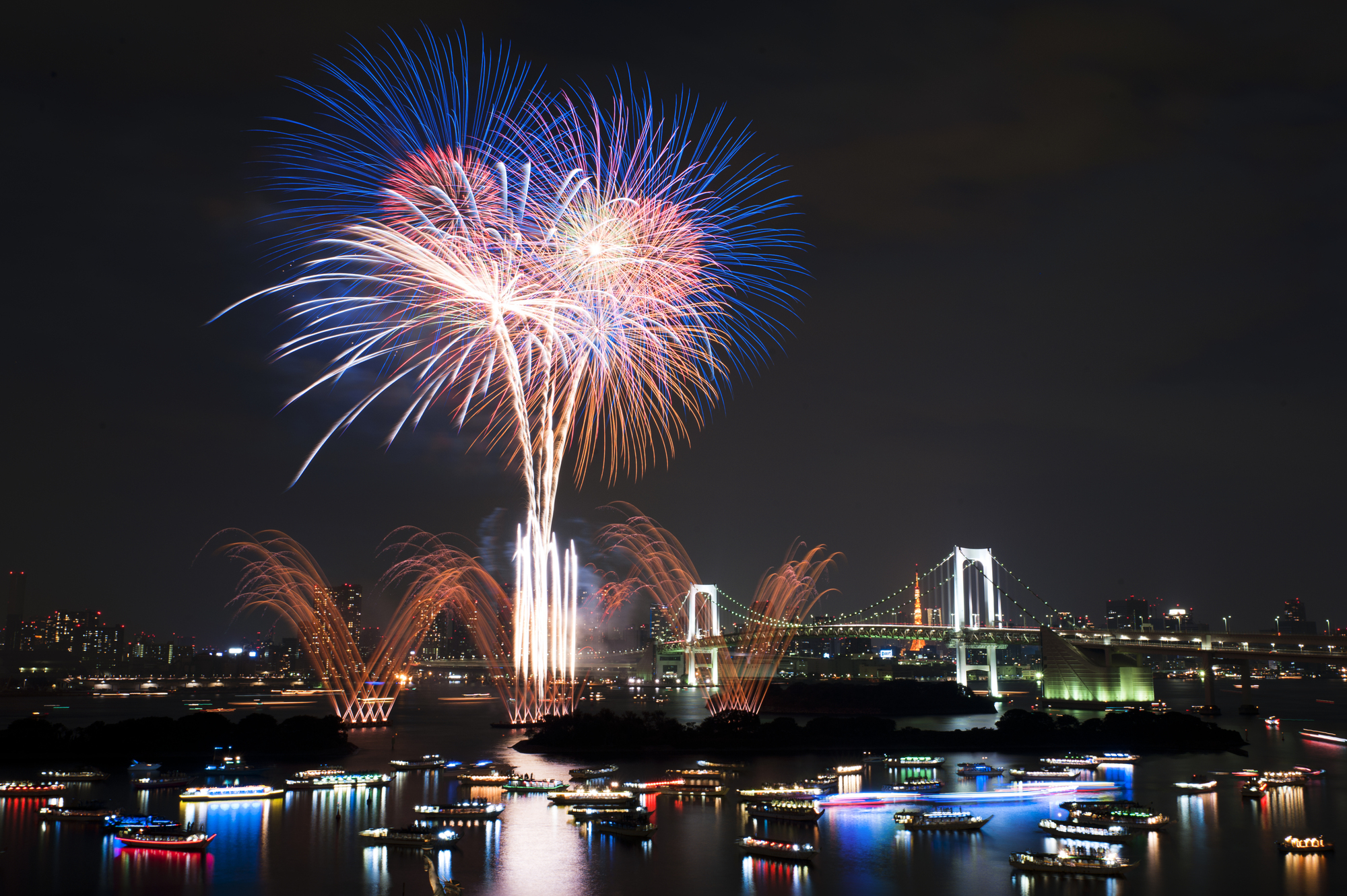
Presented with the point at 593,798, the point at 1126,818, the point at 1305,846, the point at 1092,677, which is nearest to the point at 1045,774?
the point at 1126,818

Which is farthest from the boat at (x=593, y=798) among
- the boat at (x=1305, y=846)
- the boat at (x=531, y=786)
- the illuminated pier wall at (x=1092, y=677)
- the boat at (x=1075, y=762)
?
the illuminated pier wall at (x=1092, y=677)

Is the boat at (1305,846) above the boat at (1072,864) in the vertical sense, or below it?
below

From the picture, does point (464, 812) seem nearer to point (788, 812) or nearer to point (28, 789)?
point (788, 812)

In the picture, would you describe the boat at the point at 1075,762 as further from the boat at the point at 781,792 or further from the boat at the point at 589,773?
the boat at the point at 589,773

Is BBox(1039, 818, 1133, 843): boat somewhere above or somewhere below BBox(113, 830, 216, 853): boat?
below

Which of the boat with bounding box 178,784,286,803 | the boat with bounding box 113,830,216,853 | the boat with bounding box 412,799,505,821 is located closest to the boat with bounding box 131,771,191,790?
the boat with bounding box 178,784,286,803

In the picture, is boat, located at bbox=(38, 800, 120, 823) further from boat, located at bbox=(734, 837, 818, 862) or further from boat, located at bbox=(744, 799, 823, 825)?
boat, located at bbox=(744, 799, 823, 825)
